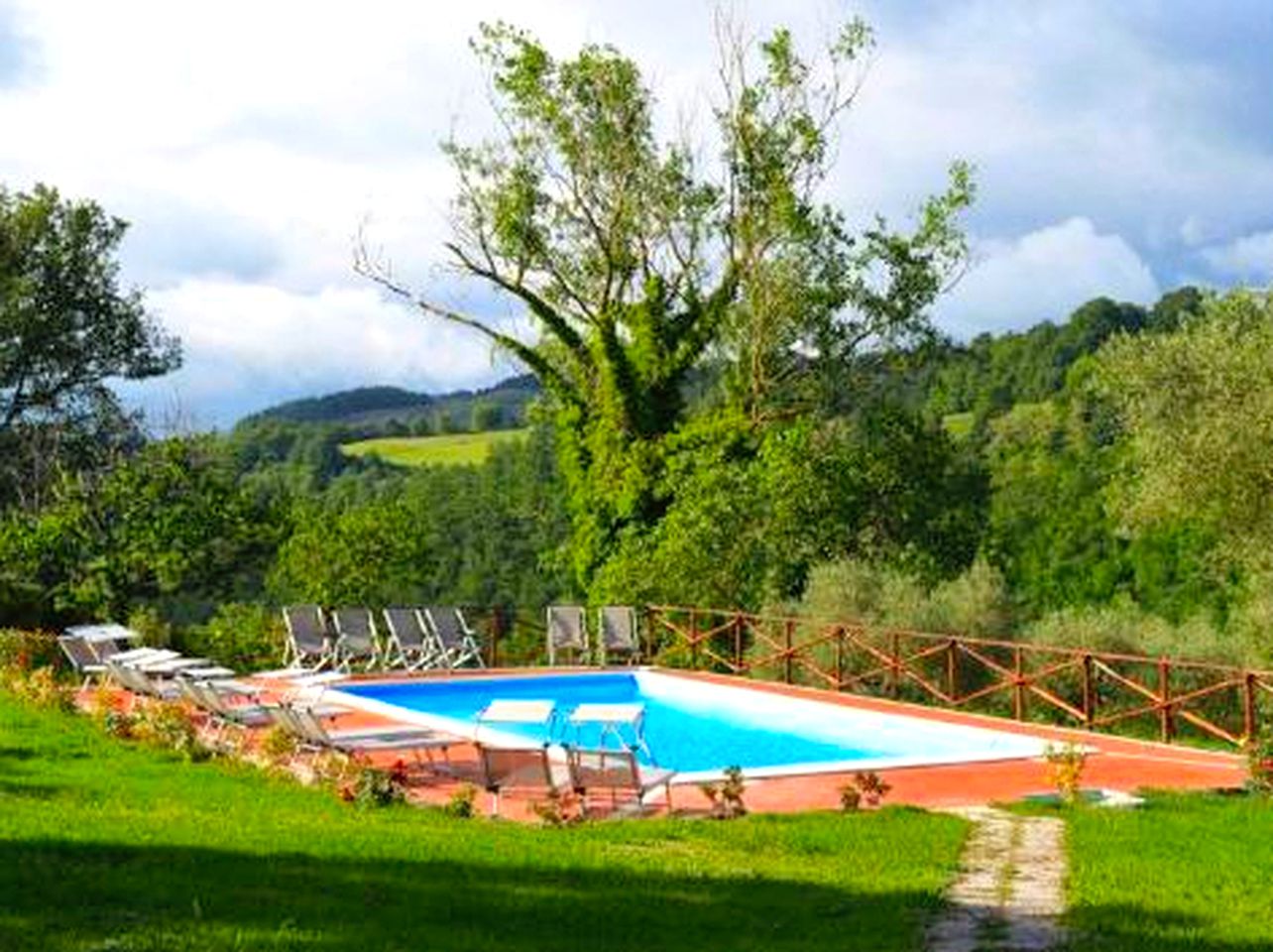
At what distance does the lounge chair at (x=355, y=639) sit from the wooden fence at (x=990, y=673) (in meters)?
3.59

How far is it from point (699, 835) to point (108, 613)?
13.7 meters

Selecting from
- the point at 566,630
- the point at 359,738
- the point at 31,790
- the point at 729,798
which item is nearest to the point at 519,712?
the point at 359,738

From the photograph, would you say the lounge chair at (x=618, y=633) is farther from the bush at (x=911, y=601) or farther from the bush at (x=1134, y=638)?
the bush at (x=1134, y=638)

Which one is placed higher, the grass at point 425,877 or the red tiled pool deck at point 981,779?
the grass at point 425,877

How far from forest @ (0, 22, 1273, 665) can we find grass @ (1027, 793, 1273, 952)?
639cm

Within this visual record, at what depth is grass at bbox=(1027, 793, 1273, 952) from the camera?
6410mm

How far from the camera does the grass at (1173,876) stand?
6.41m

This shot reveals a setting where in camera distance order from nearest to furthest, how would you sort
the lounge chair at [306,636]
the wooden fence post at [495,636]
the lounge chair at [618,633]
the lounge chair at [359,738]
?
the lounge chair at [359,738] < the lounge chair at [306,636] < the lounge chair at [618,633] < the wooden fence post at [495,636]

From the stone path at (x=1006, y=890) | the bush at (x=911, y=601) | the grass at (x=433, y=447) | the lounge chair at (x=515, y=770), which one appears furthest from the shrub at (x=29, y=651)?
the grass at (x=433, y=447)

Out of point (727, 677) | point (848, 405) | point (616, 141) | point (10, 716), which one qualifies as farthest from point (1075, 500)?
point (10, 716)

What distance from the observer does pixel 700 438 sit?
24828 millimetres

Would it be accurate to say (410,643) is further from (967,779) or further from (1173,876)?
(1173,876)

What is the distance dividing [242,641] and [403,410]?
60.5 m

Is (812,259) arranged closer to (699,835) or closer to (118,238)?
(118,238)
